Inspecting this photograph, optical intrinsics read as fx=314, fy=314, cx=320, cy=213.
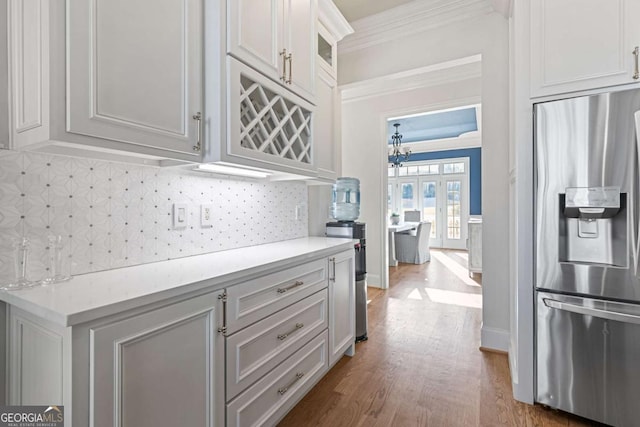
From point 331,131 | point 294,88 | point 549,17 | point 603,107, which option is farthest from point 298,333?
point 549,17

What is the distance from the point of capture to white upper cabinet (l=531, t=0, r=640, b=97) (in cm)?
155

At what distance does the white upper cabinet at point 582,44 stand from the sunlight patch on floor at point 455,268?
11.2 ft

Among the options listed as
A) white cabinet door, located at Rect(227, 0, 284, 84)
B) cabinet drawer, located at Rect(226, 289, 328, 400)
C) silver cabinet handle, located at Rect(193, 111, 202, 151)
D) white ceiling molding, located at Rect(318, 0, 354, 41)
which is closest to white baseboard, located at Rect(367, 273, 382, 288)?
cabinet drawer, located at Rect(226, 289, 328, 400)

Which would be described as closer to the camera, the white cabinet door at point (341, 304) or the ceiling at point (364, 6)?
the white cabinet door at point (341, 304)

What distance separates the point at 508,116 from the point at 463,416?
6.97 ft

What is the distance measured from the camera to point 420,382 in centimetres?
206

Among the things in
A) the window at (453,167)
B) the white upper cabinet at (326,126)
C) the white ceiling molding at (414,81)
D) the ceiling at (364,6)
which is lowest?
the white upper cabinet at (326,126)

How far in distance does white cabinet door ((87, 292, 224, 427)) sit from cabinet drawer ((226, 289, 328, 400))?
76mm

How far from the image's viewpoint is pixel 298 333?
173 centimetres

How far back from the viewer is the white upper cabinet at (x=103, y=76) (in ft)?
2.99

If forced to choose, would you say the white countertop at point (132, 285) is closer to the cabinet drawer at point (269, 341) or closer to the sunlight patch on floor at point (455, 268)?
the cabinet drawer at point (269, 341)

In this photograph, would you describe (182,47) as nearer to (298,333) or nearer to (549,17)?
(298,333)

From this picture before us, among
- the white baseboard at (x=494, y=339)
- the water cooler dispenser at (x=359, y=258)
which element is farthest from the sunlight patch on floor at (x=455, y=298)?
the water cooler dispenser at (x=359, y=258)

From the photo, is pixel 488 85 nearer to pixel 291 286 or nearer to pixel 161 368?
pixel 291 286
